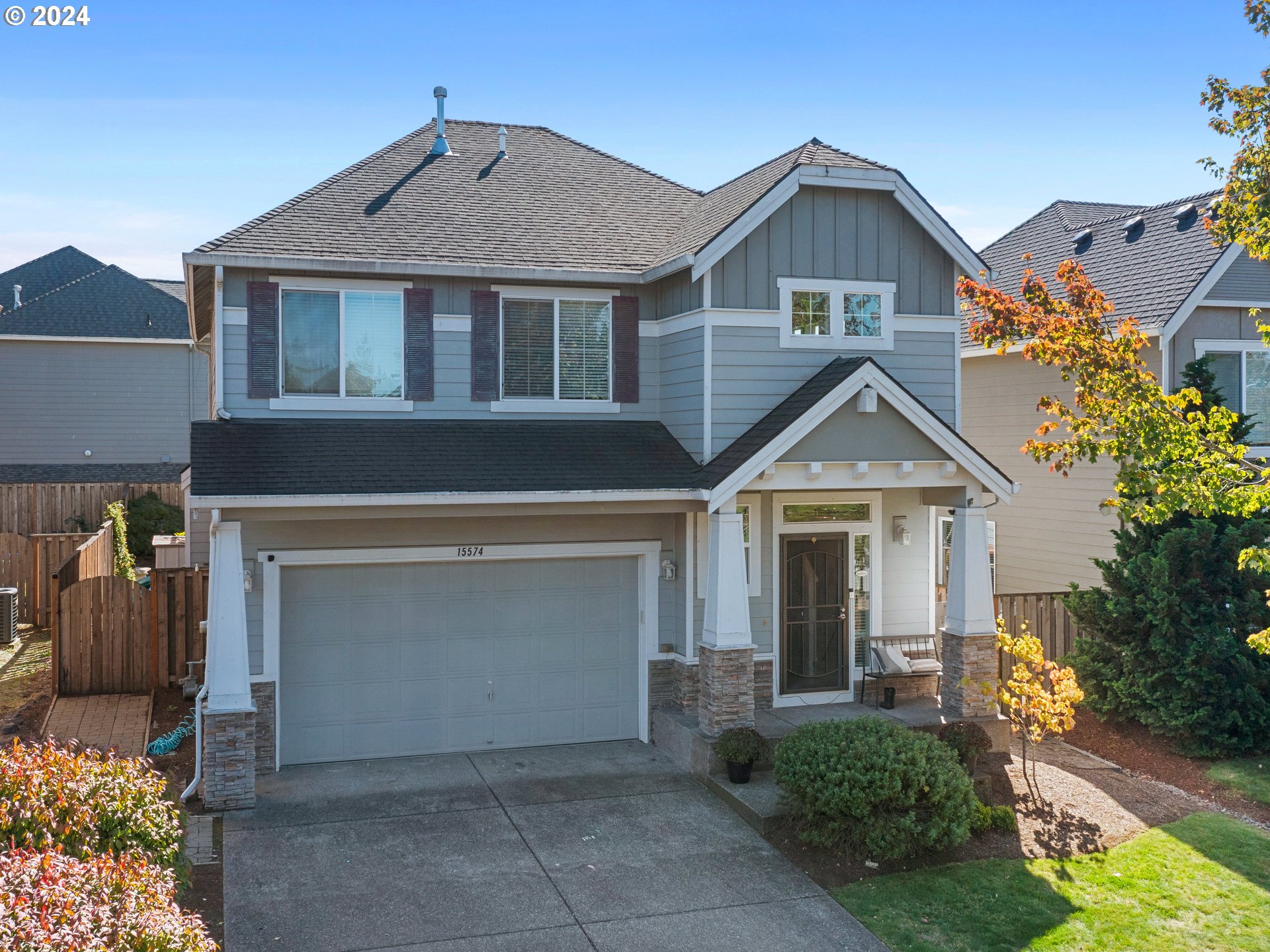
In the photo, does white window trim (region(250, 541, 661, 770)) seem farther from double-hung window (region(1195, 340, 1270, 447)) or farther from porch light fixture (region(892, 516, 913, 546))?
double-hung window (region(1195, 340, 1270, 447))

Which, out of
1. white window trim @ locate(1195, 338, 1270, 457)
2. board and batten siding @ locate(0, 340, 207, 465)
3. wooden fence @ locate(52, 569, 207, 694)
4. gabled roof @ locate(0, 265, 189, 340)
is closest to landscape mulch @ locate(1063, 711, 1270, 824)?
white window trim @ locate(1195, 338, 1270, 457)

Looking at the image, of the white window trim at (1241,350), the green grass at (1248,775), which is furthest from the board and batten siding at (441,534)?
the white window trim at (1241,350)

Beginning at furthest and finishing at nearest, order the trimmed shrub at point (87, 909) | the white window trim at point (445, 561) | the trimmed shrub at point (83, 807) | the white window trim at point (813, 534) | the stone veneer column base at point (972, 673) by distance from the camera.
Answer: the white window trim at point (813, 534) < the stone veneer column base at point (972, 673) < the white window trim at point (445, 561) < the trimmed shrub at point (83, 807) < the trimmed shrub at point (87, 909)

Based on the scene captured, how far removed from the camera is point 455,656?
12547 millimetres

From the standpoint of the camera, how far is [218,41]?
1077 cm

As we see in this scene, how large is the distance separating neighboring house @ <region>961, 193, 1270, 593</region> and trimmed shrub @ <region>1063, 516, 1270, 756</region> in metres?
1.29

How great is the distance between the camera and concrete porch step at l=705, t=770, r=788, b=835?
33.6 ft

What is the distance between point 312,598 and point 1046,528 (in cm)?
1184

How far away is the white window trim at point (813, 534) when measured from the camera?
13.2 m

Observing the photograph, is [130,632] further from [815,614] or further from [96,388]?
[96,388]

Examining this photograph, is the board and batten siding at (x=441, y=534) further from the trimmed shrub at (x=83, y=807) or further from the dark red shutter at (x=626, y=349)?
the trimmed shrub at (x=83, y=807)

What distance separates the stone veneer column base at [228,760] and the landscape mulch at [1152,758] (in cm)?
958

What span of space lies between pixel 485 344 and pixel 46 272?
24.7 m

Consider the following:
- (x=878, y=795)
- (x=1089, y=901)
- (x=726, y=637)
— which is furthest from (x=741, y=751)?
(x=1089, y=901)
